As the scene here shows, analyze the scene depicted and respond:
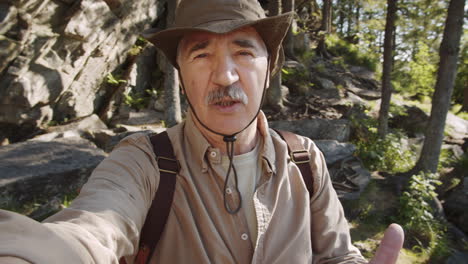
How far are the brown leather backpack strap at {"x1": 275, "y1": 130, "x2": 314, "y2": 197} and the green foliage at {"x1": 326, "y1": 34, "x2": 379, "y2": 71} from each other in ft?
65.9

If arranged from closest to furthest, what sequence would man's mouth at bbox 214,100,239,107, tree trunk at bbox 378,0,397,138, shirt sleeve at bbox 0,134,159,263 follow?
1. shirt sleeve at bbox 0,134,159,263
2. man's mouth at bbox 214,100,239,107
3. tree trunk at bbox 378,0,397,138

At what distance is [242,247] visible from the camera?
1.80 metres

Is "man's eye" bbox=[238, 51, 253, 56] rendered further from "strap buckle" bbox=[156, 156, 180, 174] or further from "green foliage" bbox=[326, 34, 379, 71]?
"green foliage" bbox=[326, 34, 379, 71]

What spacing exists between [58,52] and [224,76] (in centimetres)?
900

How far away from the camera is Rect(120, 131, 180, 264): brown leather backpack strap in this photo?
1.72 metres

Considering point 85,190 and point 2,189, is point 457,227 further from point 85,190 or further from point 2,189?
point 2,189

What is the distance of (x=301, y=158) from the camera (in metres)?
2.16

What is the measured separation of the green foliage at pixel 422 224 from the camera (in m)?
6.05

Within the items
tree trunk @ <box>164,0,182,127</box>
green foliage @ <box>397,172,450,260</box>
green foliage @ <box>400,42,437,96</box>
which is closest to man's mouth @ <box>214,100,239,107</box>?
green foliage @ <box>397,172,450,260</box>

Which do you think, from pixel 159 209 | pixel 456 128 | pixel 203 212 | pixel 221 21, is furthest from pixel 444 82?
pixel 456 128

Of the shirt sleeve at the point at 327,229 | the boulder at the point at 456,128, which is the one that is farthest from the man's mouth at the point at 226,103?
the boulder at the point at 456,128

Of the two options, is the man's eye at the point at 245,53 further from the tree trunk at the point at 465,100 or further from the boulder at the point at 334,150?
the tree trunk at the point at 465,100

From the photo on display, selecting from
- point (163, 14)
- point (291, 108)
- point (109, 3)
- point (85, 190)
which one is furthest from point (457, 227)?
point (163, 14)

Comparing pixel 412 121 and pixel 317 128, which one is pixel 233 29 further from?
pixel 412 121
